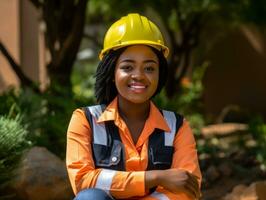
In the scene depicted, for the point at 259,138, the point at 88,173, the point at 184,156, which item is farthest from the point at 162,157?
the point at 259,138

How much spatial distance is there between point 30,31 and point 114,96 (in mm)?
8078

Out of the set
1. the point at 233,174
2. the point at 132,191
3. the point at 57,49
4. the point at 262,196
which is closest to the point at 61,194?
the point at 262,196

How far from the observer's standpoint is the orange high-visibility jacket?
3.11 metres

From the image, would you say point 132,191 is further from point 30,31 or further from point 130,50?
point 30,31

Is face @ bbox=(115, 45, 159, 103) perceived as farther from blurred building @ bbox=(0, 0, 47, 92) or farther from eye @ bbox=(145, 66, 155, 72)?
blurred building @ bbox=(0, 0, 47, 92)

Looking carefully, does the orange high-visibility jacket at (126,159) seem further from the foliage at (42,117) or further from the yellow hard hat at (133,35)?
the foliage at (42,117)

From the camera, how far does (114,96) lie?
11.5ft

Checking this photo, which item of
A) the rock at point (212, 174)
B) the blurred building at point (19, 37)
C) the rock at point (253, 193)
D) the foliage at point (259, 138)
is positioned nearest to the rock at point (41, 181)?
the rock at point (253, 193)

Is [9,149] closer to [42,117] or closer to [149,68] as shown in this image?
[149,68]

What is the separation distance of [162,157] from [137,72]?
0.42 meters

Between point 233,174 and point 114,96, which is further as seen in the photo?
point 233,174

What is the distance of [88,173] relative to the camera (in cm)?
316

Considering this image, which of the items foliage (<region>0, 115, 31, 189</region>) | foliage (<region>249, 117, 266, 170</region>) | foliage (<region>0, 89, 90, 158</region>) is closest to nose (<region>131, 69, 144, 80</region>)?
foliage (<region>0, 115, 31, 189</region>)

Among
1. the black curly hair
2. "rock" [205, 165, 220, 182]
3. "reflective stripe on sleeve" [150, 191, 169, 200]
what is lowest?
"rock" [205, 165, 220, 182]
